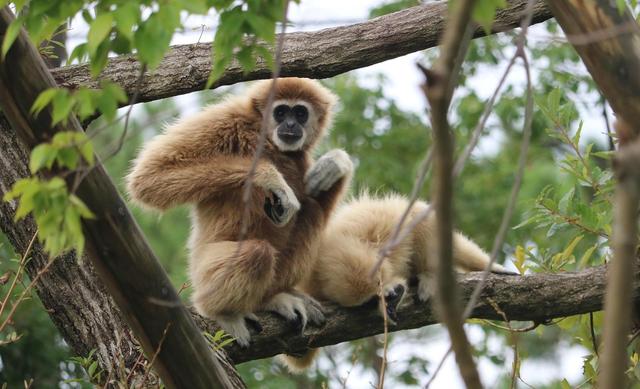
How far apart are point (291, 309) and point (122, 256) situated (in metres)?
2.54

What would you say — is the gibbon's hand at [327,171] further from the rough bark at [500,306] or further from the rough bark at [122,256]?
the rough bark at [122,256]

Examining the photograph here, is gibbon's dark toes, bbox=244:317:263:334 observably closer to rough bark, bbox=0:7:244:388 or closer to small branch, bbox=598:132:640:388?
rough bark, bbox=0:7:244:388

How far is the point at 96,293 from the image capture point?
5918mm

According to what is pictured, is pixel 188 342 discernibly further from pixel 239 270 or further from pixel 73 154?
pixel 239 270

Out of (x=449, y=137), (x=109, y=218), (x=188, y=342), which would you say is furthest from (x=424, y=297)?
(x=449, y=137)

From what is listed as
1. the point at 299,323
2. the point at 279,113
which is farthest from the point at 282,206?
the point at 279,113

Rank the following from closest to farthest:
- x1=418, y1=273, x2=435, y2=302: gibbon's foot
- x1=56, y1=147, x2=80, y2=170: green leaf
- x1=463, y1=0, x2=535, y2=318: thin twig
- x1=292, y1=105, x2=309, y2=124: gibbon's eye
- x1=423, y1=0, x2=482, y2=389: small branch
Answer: x1=423, y1=0, x2=482, y2=389: small branch → x1=463, y1=0, x2=535, y2=318: thin twig → x1=56, y1=147, x2=80, y2=170: green leaf → x1=418, y1=273, x2=435, y2=302: gibbon's foot → x1=292, y1=105, x2=309, y2=124: gibbon's eye

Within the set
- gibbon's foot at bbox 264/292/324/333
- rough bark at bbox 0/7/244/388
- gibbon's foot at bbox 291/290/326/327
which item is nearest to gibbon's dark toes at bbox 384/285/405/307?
gibbon's foot at bbox 291/290/326/327

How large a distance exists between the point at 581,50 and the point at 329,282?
3.08 m

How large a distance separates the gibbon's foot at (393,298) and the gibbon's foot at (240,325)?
3.16 ft

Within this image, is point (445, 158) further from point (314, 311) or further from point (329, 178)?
point (329, 178)

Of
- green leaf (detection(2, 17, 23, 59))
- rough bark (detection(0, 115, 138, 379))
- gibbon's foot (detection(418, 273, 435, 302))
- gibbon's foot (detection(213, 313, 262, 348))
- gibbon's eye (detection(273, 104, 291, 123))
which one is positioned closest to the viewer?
green leaf (detection(2, 17, 23, 59))

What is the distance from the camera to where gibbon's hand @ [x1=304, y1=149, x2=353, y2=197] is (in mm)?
7156

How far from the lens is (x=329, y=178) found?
23.5ft
